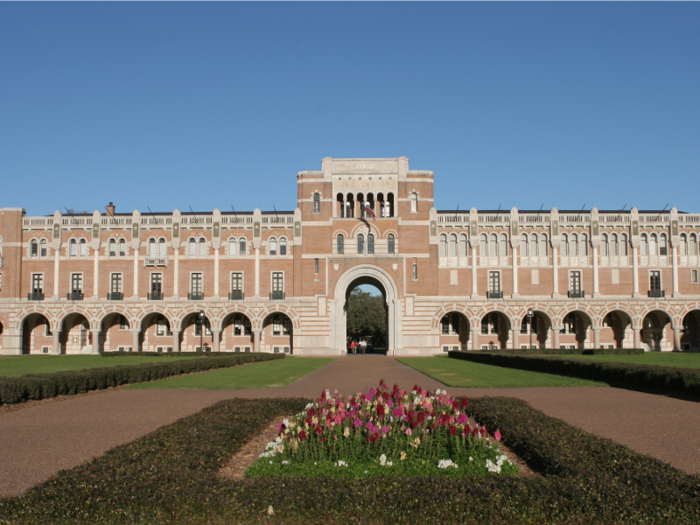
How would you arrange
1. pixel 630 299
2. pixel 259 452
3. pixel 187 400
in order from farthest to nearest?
pixel 630 299, pixel 187 400, pixel 259 452

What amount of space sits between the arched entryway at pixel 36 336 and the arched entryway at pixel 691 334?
54665 millimetres

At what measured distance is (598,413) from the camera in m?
14.6

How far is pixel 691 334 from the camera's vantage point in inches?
2135

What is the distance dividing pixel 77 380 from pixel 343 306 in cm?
3558

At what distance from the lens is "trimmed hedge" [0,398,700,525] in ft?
21.5

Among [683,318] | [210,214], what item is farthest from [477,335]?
[210,214]

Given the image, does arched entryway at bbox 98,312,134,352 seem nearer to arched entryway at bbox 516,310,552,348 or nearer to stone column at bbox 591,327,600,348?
arched entryway at bbox 516,310,552,348

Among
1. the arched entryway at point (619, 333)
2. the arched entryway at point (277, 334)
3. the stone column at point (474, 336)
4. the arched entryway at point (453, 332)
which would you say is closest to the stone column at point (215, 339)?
the arched entryway at point (277, 334)

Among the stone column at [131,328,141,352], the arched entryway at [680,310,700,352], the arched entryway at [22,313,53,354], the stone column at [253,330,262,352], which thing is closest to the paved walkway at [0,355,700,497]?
the stone column at [253,330,262,352]

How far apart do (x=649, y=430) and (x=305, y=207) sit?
4412 centimetres

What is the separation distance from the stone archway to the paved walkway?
31.1 meters

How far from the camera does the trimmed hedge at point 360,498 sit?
6.55 m

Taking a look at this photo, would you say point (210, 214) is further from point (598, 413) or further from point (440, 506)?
point (440, 506)

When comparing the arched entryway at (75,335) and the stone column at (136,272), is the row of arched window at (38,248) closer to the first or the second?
the arched entryway at (75,335)
